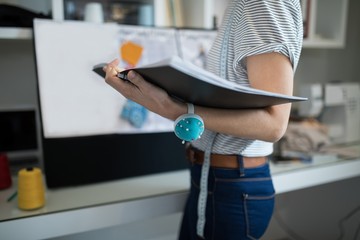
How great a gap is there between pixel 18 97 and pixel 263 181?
1073 millimetres

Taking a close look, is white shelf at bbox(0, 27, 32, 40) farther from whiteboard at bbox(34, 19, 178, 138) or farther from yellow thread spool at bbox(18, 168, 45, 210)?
yellow thread spool at bbox(18, 168, 45, 210)

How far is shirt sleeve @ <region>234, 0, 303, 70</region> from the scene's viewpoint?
1.94 ft

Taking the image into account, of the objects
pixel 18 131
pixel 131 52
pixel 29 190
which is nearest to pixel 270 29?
pixel 131 52

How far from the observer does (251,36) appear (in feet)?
2.02

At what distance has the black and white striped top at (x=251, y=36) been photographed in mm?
596

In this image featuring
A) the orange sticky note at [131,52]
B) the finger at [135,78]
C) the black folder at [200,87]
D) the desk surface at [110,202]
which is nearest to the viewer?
the black folder at [200,87]

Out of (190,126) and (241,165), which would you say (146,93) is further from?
(241,165)

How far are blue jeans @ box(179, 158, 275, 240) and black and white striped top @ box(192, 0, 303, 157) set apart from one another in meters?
0.07

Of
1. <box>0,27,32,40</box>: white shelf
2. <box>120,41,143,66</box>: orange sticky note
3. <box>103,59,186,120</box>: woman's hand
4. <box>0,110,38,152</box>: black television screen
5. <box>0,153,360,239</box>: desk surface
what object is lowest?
<box>0,153,360,239</box>: desk surface

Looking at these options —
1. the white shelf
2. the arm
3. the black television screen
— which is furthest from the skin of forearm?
the black television screen

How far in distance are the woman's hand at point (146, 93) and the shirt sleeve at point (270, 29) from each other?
6.9 inches

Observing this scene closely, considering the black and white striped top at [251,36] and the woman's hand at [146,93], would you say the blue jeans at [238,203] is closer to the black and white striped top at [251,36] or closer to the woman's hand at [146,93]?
the black and white striped top at [251,36]

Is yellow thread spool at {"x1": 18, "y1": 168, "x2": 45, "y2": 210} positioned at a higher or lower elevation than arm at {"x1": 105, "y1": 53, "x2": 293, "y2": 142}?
lower

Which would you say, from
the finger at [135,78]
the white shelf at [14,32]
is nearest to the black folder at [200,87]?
the finger at [135,78]
